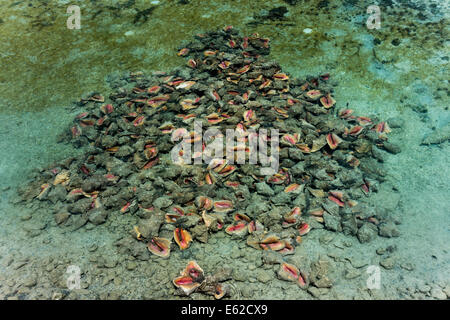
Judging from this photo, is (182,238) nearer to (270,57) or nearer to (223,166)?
(223,166)

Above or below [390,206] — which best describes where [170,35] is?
above

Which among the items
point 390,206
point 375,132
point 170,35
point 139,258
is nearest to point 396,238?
point 390,206

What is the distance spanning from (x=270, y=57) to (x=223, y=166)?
1794 millimetres

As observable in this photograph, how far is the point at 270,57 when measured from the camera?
418 centimetres

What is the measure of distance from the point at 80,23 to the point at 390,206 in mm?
4404

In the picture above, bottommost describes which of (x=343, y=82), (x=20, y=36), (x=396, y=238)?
(x=396, y=238)

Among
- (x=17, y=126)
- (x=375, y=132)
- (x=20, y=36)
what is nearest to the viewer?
(x=375, y=132)

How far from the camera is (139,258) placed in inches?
98.7

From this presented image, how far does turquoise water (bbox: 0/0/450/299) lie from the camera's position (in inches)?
93.8

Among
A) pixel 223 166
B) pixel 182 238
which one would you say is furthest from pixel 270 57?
pixel 182 238

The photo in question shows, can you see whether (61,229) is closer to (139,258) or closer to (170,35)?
(139,258)

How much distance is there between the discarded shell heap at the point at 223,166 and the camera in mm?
2650

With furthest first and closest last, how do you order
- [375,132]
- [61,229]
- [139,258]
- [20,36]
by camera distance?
[20,36] < [375,132] < [61,229] < [139,258]

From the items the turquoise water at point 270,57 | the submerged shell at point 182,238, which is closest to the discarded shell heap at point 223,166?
the submerged shell at point 182,238
